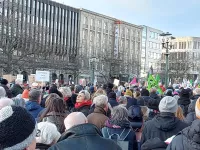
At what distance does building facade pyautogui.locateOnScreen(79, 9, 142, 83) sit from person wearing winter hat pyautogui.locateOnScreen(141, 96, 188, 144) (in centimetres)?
5596

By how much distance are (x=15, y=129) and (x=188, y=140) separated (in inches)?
58.0

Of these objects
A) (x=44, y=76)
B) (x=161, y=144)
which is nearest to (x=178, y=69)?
(x=44, y=76)

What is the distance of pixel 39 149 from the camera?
3596 millimetres

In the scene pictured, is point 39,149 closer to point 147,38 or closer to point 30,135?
point 30,135

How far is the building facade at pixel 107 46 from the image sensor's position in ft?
215

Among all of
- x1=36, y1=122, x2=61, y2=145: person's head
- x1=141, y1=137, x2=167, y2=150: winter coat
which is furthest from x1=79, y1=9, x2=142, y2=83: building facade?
x1=141, y1=137, x2=167, y2=150: winter coat

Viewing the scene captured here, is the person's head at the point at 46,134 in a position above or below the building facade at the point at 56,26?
below

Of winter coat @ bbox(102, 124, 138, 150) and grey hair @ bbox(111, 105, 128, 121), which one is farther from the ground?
grey hair @ bbox(111, 105, 128, 121)

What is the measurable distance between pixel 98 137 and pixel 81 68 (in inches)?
2624

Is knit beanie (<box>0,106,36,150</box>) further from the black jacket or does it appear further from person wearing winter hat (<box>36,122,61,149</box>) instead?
person wearing winter hat (<box>36,122,61,149</box>)

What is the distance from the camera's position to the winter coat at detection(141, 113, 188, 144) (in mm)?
4777

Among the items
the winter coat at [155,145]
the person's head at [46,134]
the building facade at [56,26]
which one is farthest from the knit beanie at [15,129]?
the building facade at [56,26]

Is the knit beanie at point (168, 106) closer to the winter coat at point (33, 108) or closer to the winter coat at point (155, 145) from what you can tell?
the winter coat at point (155, 145)

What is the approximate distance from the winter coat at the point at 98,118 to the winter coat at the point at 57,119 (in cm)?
76
